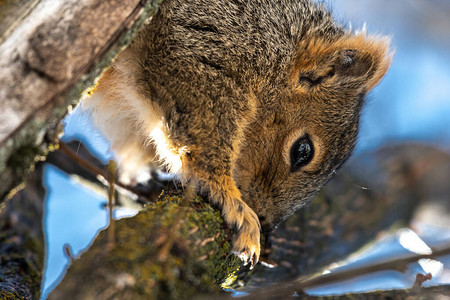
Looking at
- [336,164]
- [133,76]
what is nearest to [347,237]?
[336,164]

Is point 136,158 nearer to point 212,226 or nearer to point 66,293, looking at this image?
point 212,226

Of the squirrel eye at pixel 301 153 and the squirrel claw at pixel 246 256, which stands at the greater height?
the squirrel eye at pixel 301 153

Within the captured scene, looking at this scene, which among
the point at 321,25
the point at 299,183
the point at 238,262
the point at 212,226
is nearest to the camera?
the point at 212,226

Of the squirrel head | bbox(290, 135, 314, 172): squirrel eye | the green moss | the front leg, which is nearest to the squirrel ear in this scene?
the squirrel head

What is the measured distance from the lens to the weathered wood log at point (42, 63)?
145 cm

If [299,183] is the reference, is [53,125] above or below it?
below

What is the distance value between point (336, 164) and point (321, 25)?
89 cm

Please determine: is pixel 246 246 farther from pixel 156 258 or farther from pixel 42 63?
pixel 42 63

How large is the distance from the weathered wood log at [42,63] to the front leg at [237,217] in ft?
2.74

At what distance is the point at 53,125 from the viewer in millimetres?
1593

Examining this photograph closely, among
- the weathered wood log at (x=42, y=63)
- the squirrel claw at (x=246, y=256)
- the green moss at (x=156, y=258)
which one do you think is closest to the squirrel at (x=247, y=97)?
the squirrel claw at (x=246, y=256)

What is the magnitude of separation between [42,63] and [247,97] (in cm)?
118

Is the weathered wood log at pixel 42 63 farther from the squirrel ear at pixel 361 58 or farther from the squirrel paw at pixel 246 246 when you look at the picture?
the squirrel ear at pixel 361 58

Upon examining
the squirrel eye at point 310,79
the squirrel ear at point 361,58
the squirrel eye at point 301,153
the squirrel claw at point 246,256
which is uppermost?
the squirrel ear at point 361,58
